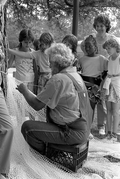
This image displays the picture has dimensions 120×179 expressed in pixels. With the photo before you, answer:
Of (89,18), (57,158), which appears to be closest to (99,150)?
(57,158)

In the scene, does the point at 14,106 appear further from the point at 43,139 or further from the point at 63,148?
the point at 63,148

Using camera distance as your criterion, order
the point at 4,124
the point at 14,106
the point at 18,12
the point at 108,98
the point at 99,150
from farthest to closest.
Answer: the point at 18,12, the point at 108,98, the point at 99,150, the point at 14,106, the point at 4,124

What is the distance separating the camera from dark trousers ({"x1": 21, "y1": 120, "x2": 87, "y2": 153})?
9.68ft

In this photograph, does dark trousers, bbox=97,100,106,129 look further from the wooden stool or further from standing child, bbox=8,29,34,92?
the wooden stool

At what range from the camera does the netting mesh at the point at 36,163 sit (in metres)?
2.87

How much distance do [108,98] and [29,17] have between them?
416cm

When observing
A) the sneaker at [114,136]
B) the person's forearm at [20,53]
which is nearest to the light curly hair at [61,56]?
the person's forearm at [20,53]

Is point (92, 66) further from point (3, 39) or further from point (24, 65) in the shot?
point (3, 39)

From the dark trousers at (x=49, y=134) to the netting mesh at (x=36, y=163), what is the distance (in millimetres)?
129

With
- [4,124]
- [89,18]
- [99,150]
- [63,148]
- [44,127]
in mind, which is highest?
[89,18]

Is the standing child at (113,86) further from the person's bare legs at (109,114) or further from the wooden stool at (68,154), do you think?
the wooden stool at (68,154)

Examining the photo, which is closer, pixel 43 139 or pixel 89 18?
pixel 43 139

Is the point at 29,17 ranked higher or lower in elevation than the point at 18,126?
higher

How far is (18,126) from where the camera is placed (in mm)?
3357
